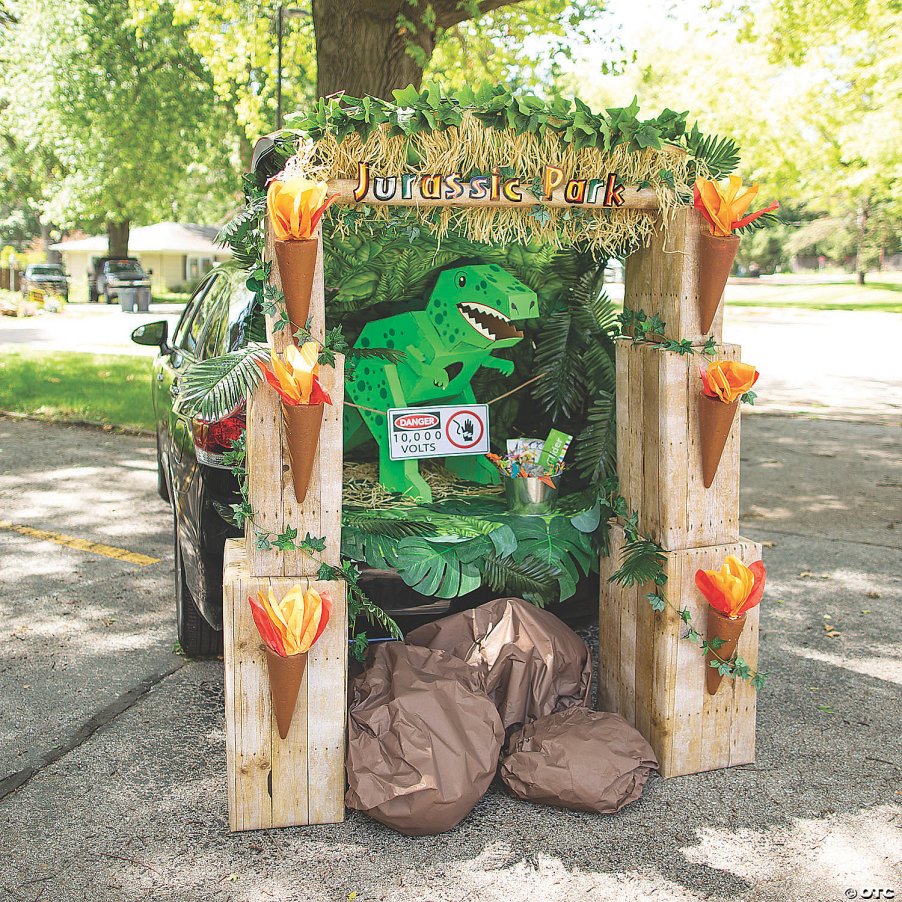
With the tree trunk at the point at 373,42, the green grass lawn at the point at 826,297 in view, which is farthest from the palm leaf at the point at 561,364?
the green grass lawn at the point at 826,297

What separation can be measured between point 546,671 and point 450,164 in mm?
1795

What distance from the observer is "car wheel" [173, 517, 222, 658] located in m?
3.99

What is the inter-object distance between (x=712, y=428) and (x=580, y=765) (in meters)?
1.18

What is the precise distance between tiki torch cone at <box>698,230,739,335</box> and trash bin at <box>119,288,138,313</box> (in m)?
25.6

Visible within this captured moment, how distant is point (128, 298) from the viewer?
2672 cm

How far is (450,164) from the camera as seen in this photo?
291cm

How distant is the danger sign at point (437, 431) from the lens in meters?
4.08

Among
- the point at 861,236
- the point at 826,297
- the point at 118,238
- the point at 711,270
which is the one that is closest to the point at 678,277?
the point at 711,270

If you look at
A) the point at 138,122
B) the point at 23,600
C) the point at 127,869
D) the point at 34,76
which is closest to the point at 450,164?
the point at 127,869

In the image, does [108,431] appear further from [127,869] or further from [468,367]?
[127,869]

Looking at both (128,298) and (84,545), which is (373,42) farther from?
(128,298)

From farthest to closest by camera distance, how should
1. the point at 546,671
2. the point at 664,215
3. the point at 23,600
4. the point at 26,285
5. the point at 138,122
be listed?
the point at 26,285 < the point at 138,122 < the point at 23,600 < the point at 546,671 < the point at 664,215

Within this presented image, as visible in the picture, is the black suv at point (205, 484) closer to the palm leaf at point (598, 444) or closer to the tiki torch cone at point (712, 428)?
the palm leaf at point (598, 444)

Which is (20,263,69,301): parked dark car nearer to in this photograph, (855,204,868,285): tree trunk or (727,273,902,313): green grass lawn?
(727,273,902,313): green grass lawn
